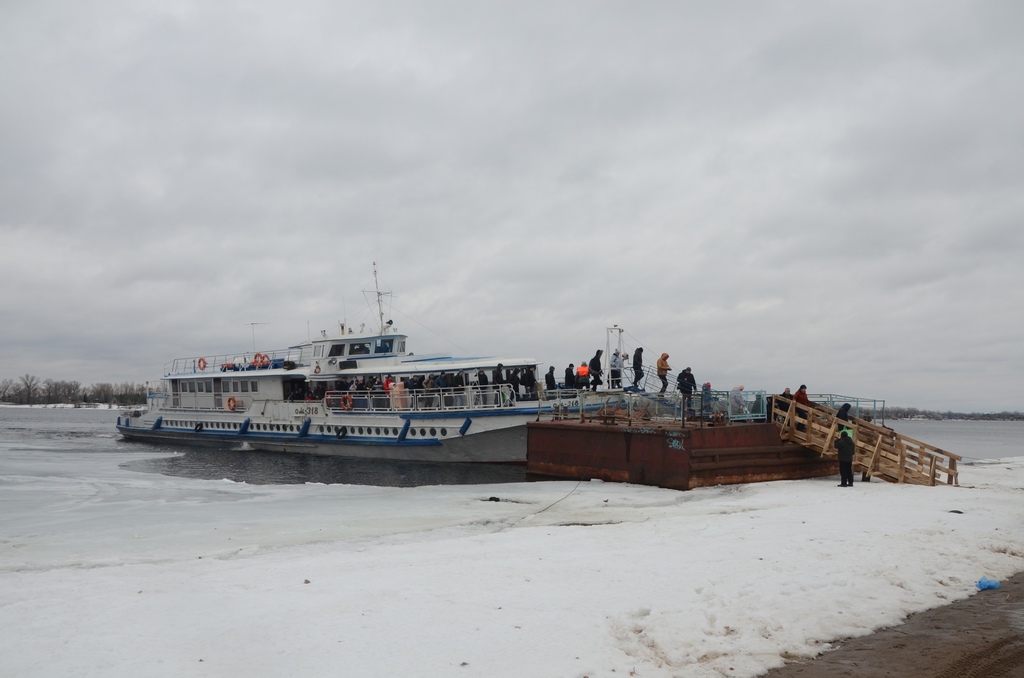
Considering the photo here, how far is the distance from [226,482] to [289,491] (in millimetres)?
3511

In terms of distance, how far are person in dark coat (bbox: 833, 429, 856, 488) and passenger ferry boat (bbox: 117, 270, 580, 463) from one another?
9.25m

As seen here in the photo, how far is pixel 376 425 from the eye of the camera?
3316cm

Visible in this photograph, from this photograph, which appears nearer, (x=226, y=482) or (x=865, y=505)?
(x=865, y=505)

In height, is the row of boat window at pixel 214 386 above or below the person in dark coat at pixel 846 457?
above

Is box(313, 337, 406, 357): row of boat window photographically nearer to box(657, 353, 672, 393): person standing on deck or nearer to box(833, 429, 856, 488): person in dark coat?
box(657, 353, 672, 393): person standing on deck

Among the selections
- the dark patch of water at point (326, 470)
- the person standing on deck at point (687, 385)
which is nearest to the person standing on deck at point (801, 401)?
the person standing on deck at point (687, 385)

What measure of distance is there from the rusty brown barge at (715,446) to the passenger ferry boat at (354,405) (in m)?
2.82

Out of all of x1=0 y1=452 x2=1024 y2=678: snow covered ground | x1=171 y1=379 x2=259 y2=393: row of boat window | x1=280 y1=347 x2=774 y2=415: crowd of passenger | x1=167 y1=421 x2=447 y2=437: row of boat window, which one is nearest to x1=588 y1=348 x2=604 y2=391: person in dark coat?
x1=280 y1=347 x2=774 y2=415: crowd of passenger

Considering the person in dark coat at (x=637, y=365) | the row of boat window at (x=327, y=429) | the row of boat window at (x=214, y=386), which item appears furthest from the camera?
the row of boat window at (x=214, y=386)

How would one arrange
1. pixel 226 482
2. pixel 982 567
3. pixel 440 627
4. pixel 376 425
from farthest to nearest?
1. pixel 376 425
2. pixel 226 482
3. pixel 982 567
4. pixel 440 627

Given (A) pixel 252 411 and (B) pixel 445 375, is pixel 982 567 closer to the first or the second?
(B) pixel 445 375

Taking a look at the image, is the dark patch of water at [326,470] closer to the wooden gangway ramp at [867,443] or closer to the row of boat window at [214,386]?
the row of boat window at [214,386]

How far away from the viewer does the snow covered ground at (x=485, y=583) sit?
591 cm

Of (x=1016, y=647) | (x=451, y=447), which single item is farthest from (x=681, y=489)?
(x=451, y=447)
